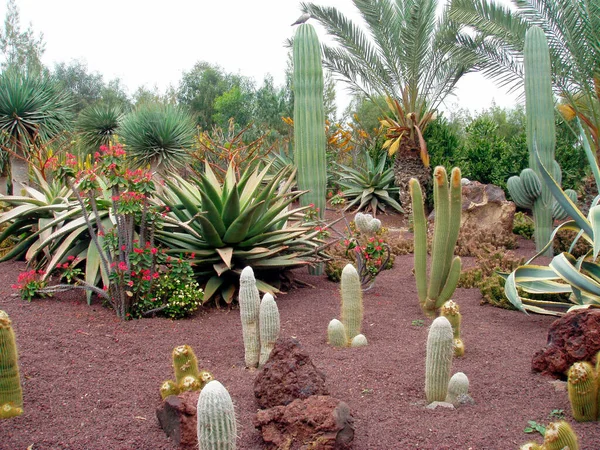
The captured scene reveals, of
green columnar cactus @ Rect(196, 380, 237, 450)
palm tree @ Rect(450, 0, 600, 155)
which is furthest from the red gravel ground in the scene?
palm tree @ Rect(450, 0, 600, 155)

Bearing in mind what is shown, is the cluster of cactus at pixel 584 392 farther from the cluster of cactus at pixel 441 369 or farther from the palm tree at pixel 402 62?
the palm tree at pixel 402 62

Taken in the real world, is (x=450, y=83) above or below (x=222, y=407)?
above

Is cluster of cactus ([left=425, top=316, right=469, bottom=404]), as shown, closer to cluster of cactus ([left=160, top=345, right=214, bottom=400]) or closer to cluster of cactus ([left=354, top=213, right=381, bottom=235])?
cluster of cactus ([left=160, top=345, right=214, bottom=400])

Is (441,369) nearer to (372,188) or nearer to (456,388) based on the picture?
(456,388)

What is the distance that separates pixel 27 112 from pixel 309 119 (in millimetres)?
8715

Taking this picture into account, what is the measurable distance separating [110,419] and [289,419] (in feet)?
3.81

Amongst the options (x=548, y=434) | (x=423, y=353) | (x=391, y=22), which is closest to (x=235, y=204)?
(x=423, y=353)

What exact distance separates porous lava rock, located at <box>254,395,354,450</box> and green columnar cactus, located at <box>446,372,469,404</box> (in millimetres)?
865

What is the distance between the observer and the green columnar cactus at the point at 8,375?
3424mm

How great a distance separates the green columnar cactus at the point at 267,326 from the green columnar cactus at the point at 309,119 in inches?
152

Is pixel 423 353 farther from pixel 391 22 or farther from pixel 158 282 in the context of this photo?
pixel 391 22

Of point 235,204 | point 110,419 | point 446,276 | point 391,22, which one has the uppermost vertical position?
point 391,22

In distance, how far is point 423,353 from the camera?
4531 millimetres

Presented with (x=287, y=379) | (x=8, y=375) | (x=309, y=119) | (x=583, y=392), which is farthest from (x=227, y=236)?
(x=583, y=392)
